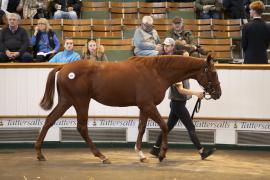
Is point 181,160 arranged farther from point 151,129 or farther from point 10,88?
point 10,88

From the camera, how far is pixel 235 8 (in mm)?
16141

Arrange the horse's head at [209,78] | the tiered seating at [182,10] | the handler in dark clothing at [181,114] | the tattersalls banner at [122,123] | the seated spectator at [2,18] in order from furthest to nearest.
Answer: the tiered seating at [182,10]
the seated spectator at [2,18]
the tattersalls banner at [122,123]
the handler in dark clothing at [181,114]
the horse's head at [209,78]

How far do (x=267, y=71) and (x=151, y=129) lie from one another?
2.10m

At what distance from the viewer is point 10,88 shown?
11.2 m

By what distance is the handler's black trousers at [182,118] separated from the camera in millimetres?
10109

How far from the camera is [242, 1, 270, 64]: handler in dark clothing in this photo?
1141 cm

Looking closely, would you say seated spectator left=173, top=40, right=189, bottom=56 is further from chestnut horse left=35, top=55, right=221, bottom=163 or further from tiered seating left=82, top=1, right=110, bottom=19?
tiered seating left=82, top=1, right=110, bottom=19

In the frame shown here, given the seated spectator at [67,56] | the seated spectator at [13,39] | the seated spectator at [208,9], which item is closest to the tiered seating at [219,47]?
the seated spectator at [208,9]

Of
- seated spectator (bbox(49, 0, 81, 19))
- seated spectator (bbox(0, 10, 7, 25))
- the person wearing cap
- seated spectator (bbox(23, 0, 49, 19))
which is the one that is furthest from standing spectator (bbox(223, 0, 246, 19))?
the person wearing cap

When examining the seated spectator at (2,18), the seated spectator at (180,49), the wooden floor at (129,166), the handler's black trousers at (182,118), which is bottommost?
the wooden floor at (129,166)

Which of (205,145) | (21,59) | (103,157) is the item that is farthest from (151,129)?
(21,59)

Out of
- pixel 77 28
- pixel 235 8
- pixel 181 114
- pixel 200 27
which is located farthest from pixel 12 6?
pixel 181 114

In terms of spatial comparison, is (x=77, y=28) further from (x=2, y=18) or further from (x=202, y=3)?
(x=202, y=3)

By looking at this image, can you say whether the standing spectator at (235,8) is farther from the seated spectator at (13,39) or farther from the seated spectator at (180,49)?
the seated spectator at (180,49)
